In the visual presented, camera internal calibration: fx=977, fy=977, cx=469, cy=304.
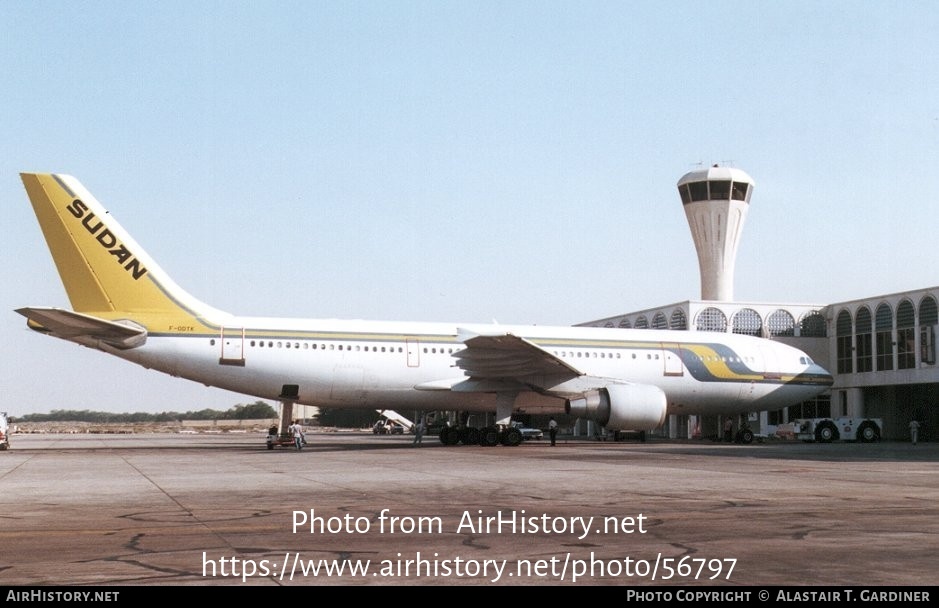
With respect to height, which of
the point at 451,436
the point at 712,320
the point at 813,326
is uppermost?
the point at 712,320

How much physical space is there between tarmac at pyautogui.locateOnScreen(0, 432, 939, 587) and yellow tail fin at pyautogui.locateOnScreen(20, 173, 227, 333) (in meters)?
11.6

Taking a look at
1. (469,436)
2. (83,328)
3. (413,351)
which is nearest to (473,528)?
→ (83,328)

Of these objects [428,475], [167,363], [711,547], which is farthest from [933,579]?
[167,363]

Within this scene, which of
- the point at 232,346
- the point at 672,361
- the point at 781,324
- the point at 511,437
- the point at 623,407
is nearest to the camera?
the point at 232,346

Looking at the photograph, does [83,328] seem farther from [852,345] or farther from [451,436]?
[852,345]

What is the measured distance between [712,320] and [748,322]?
2.34 m

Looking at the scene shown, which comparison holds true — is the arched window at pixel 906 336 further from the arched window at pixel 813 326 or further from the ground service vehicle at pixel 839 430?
the arched window at pixel 813 326

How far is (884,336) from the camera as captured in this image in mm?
46438

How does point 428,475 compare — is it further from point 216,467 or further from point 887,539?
point 887,539

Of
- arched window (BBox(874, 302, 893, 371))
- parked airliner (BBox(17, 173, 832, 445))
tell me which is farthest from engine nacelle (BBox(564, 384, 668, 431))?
arched window (BBox(874, 302, 893, 371))

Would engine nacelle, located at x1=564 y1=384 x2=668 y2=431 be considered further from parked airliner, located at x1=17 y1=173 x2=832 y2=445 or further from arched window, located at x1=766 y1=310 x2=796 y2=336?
arched window, located at x1=766 y1=310 x2=796 y2=336

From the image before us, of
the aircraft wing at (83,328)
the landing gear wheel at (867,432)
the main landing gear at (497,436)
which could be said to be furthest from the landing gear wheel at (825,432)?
the aircraft wing at (83,328)

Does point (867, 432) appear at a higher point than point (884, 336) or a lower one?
lower
